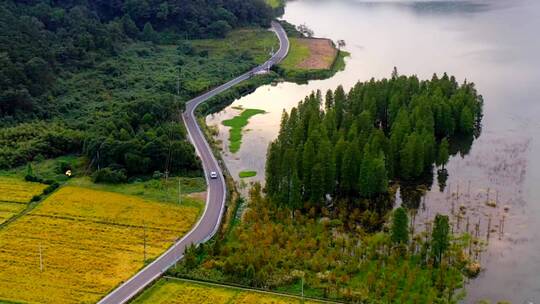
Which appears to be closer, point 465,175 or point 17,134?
point 465,175

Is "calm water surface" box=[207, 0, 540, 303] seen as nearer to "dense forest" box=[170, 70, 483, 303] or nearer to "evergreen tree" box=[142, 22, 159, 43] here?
"dense forest" box=[170, 70, 483, 303]

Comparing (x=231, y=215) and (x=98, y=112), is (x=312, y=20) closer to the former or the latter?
(x=98, y=112)

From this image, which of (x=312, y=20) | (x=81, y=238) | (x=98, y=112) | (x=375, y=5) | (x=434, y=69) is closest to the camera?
(x=81, y=238)

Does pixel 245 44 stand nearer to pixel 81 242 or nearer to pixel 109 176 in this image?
pixel 109 176

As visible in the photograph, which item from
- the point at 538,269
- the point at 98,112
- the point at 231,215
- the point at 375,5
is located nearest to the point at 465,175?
the point at 538,269

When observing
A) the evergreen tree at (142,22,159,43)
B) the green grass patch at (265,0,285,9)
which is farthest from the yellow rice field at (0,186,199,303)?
the green grass patch at (265,0,285,9)

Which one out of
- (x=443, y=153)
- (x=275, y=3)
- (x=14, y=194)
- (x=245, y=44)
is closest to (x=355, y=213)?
(x=443, y=153)

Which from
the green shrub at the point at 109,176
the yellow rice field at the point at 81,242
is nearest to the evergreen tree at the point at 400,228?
the yellow rice field at the point at 81,242
